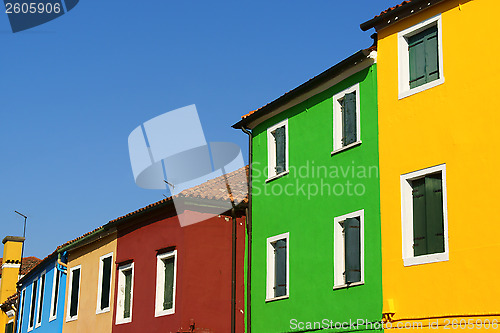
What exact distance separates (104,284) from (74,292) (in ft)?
10.4

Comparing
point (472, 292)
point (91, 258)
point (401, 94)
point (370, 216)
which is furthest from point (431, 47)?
point (91, 258)

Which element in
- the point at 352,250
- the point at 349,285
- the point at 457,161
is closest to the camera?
the point at 457,161

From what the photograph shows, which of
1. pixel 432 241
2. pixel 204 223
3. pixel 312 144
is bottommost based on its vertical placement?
pixel 432 241

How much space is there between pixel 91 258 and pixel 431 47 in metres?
15.7

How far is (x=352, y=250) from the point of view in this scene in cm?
1605

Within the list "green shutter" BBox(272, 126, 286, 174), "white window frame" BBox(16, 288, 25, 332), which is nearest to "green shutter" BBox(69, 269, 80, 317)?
"white window frame" BBox(16, 288, 25, 332)

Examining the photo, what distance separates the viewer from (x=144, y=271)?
22.1 m

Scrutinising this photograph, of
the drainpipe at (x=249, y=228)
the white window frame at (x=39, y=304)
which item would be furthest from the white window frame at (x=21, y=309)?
the drainpipe at (x=249, y=228)

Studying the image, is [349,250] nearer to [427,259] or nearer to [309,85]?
[427,259]

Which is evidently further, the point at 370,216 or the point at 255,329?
the point at 255,329

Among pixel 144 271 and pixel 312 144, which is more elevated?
pixel 312 144

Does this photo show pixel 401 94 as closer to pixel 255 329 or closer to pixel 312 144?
pixel 312 144

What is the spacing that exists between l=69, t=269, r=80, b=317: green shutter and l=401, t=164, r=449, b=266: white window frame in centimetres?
1582

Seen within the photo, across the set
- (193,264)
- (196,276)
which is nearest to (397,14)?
(193,264)
